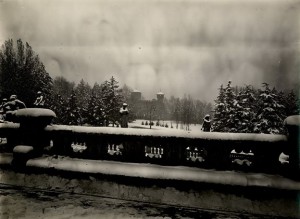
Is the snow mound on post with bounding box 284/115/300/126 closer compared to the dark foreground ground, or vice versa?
the dark foreground ground

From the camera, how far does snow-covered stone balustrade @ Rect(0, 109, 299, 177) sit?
5.00 metres

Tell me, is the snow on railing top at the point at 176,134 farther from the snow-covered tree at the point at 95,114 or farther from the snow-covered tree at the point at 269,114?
the snow-covered tree at the point at 95,114

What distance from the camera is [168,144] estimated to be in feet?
17.8

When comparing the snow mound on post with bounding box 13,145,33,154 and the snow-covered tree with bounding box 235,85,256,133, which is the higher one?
the snow-covered tree with bounding box 235,85,256,133

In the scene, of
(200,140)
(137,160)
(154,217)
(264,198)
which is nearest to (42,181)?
(137,160)

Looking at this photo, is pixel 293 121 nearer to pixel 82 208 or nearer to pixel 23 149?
pixel 82 208

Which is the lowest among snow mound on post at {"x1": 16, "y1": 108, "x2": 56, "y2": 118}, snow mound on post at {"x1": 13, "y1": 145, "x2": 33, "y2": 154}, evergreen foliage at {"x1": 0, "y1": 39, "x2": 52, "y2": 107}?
snow mound on post at {"x1": 13, "y1": 145, "x2": 33, "y2": 154}

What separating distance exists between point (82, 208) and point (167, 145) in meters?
1.99

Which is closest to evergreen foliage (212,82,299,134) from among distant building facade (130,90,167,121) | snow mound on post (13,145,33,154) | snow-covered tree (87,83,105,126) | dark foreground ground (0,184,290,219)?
snow-covered tree (87,83,105,126)

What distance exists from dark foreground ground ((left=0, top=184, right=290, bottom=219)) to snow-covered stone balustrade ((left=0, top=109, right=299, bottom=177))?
0.95m

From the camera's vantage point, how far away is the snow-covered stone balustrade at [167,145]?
197 inches

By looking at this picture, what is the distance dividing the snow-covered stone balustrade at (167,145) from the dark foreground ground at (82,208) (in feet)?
3.12

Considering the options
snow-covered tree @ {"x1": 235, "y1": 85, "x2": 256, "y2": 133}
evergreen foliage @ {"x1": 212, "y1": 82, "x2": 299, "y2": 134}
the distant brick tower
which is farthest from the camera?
the distant brick tower

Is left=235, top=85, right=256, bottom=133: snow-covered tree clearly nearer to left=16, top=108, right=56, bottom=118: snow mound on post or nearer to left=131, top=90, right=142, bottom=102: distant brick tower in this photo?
left=16, top=108, right=56, bottom=118: snow mound on post
